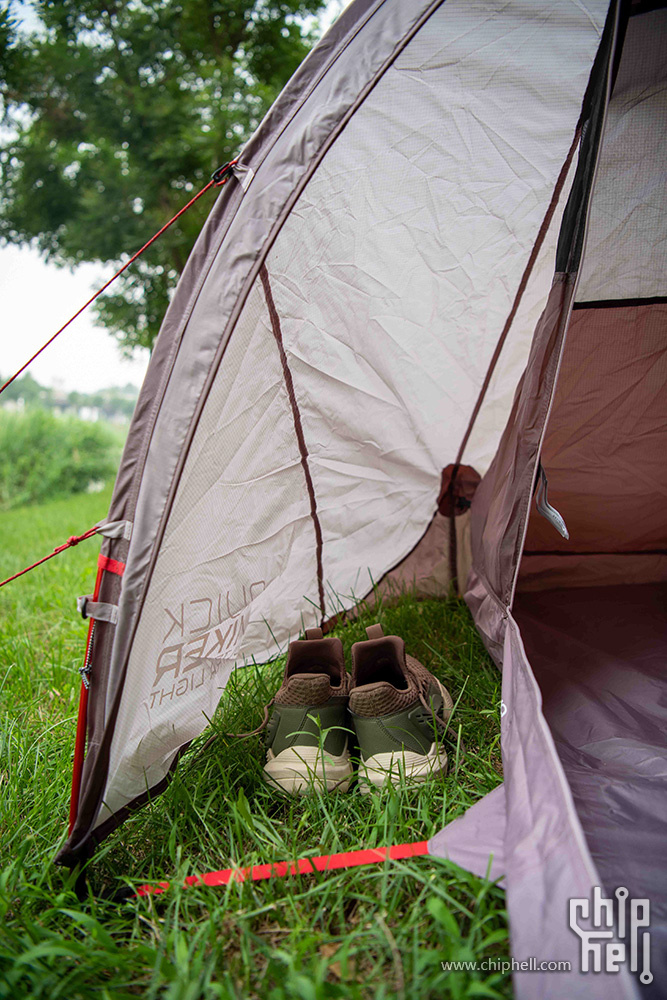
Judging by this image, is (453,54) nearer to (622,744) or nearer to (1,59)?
(622,744)

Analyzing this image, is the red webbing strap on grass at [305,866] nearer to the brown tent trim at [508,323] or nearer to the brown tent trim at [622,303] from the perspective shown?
the brown tent trim at [508,323]

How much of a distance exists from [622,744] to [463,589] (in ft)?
2.50

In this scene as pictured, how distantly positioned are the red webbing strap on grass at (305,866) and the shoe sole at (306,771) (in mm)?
151

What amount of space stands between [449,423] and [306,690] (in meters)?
0.89

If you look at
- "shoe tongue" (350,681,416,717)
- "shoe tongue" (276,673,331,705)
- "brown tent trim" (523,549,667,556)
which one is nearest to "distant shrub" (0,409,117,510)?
"brown tent trim" (523,549,667,556)

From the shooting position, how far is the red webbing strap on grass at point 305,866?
A: 31.7 inches

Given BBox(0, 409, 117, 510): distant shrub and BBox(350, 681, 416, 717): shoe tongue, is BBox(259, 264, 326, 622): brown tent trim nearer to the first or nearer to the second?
BBox(350, 681, 416, 717): shoe tongue

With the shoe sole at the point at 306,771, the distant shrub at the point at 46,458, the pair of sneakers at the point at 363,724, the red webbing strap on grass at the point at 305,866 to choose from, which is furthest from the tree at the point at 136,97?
the red webbing strap on grass at the point at 305,866

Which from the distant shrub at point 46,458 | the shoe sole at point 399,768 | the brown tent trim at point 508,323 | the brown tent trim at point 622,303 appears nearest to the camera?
the shoe sole at point 399,768

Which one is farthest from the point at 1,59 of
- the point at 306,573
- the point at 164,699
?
the point at 164,699

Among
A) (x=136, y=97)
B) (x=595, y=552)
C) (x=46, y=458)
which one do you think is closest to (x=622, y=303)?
(x=595, y=552)

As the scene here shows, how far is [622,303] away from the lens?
58.1 inches

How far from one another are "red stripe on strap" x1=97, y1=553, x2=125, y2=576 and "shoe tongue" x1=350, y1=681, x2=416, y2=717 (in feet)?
1.45

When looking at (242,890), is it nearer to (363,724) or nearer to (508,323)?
(363,724)
